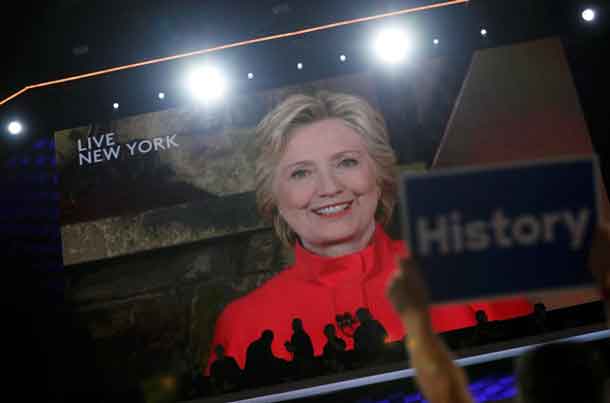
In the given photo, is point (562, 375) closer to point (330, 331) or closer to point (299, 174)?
point (330, 331)

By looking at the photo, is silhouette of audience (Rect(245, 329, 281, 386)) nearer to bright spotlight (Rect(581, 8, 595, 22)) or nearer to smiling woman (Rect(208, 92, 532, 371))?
smiling woman (Rect(208, 92, 532, 371))

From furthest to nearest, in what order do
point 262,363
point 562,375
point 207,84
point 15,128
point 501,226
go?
point 15,128 → point 207,84 → point 262,363 → point 501,226 → point 562,375

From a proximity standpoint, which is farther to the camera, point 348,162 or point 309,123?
point 309,123

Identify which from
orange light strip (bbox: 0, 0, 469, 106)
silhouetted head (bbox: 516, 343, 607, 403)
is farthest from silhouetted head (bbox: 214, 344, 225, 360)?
silhouetted head (bbox: 516, 343, 607, 403)

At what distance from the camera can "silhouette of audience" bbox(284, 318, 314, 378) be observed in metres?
4.48

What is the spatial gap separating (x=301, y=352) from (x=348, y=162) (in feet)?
4.20

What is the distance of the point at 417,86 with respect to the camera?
4852 mm

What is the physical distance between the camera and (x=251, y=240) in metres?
4.82

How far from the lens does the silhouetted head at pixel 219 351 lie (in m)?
4.64

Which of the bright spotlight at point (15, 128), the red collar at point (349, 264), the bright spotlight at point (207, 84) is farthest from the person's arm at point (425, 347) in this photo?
the bright spotlight at point (15, 128)

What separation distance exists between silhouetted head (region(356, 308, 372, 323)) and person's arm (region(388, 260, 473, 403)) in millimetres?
3205

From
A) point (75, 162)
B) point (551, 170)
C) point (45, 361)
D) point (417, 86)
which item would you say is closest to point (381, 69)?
point (417, 86)

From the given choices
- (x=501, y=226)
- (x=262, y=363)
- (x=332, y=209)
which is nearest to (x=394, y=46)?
(x=332, y=209)

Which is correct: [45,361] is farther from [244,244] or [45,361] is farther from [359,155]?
[359,155]
